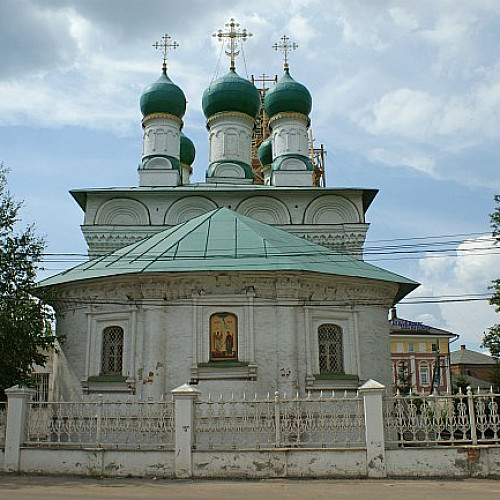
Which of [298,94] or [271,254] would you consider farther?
[298,94]

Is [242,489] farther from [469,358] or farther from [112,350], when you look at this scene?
[469,358]

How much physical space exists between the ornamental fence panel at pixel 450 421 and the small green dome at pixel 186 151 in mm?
18967

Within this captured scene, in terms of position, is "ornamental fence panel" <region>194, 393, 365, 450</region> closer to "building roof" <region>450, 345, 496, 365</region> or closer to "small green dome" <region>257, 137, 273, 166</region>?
"small green dome" <region>257, 137, 273, 166</region>

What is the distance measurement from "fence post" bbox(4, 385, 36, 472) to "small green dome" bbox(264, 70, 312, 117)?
15.7 m

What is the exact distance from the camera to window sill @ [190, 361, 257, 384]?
12695 mm

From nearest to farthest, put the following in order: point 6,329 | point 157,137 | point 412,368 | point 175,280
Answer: point 6,329 → point 175,280 → point 157,137 → point 412,368

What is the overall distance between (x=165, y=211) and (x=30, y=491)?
12789 mm

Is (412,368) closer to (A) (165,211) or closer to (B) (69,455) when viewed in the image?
(A) (165,211)

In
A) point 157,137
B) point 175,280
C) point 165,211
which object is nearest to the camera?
point 175,280

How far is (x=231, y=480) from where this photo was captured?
30.4 feet

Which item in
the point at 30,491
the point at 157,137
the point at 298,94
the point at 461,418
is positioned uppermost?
the point at 298,94

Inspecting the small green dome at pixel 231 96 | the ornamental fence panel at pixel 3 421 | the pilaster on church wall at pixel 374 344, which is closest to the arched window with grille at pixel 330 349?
the pilaster on church wall at pixel 374 344

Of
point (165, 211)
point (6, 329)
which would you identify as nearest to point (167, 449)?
point (6, 329)

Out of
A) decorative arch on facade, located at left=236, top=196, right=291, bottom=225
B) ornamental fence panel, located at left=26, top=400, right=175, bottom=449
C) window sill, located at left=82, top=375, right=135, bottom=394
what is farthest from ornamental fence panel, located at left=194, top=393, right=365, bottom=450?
decorative arch on facade, located at left=236, top=196, right=291, bottom=225
